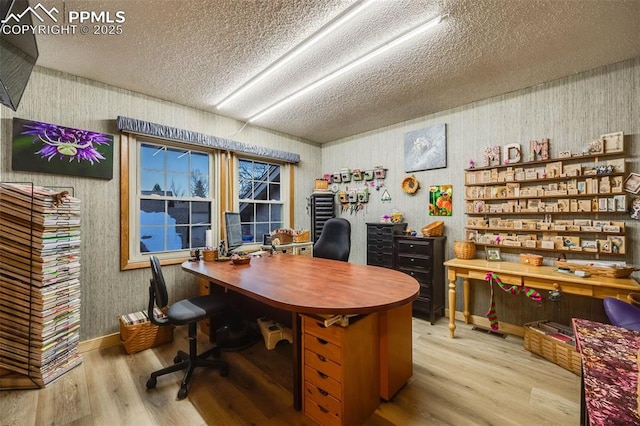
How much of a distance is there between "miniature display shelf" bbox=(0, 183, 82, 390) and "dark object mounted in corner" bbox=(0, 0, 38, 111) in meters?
0.99

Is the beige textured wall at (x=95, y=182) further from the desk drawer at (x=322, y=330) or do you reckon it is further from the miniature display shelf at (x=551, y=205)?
the miniature display shelf at (x=551, y=205)

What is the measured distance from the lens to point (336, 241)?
3230 mm

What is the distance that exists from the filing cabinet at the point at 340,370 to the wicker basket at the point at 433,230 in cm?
192

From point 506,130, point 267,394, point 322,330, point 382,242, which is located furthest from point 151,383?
point 506,130

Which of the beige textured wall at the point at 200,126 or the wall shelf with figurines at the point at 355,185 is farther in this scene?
the wall shelf with figurines at the point at 355,185

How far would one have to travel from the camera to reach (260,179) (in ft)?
14.3

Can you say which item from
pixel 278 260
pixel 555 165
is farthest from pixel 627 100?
pixel 278 260

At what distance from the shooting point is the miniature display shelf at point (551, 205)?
2443mm

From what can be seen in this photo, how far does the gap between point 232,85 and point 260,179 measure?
67.6 inches

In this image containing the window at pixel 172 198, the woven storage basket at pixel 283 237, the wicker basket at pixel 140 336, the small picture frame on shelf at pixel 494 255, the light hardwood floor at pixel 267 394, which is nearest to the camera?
the light hardwood floor at pixel 267 394

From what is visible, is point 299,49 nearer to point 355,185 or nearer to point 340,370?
point 340,370

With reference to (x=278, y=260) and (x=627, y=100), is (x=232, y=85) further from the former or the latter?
(x=627, y=100)

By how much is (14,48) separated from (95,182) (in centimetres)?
158

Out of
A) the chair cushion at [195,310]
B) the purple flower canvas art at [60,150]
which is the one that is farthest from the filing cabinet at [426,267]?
the purple flower canvas art at [60,150]
